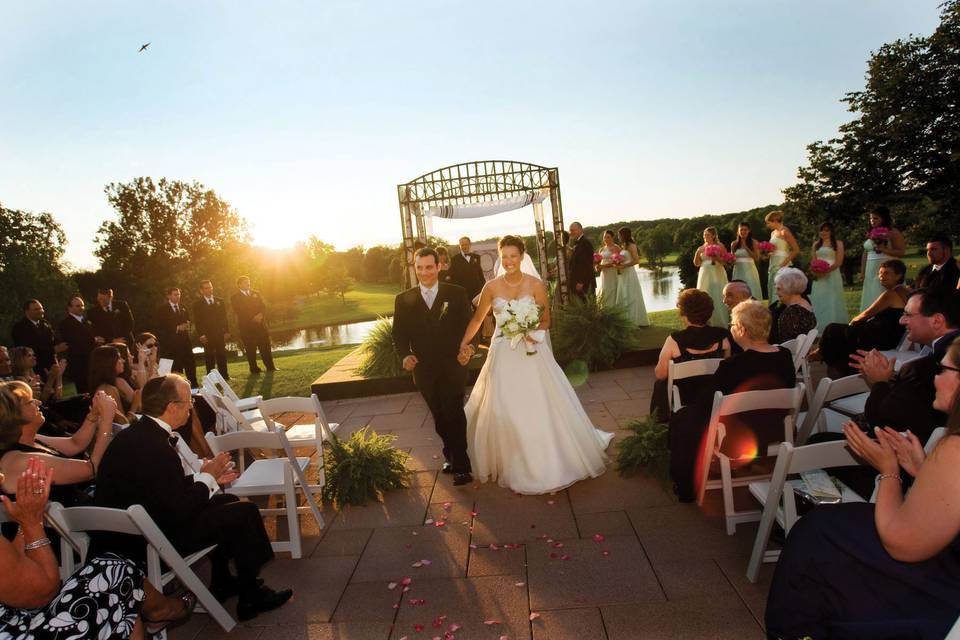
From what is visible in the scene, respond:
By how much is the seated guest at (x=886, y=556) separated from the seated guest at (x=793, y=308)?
3172 mm

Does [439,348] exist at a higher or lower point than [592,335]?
higher

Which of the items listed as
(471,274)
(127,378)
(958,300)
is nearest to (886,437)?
(958,300)

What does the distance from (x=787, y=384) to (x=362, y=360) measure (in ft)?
22.9

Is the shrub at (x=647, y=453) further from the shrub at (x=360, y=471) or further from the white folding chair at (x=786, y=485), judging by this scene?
the shrub at (x=360, y=471)

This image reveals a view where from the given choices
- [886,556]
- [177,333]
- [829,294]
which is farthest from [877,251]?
[177,333]

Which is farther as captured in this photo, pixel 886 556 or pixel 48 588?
pixel 48 588

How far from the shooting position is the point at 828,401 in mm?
3707

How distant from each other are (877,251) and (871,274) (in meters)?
0.44

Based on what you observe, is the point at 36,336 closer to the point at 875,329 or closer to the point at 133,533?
the point at 133,533

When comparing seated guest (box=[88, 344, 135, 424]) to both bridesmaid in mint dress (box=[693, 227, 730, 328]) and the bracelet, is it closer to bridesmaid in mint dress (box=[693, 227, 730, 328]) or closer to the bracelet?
the bracelet

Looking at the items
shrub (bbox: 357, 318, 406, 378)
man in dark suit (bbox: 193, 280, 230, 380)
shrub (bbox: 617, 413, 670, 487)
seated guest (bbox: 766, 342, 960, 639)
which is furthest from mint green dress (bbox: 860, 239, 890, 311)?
man in dark suit (bbox: 193, 280, 230, 380)

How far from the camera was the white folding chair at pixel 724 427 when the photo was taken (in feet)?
10.8

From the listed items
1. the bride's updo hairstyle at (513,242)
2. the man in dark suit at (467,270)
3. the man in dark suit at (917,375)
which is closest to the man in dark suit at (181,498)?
the bride's updo hairstyle at (513,242)

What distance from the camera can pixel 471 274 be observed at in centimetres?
1138
